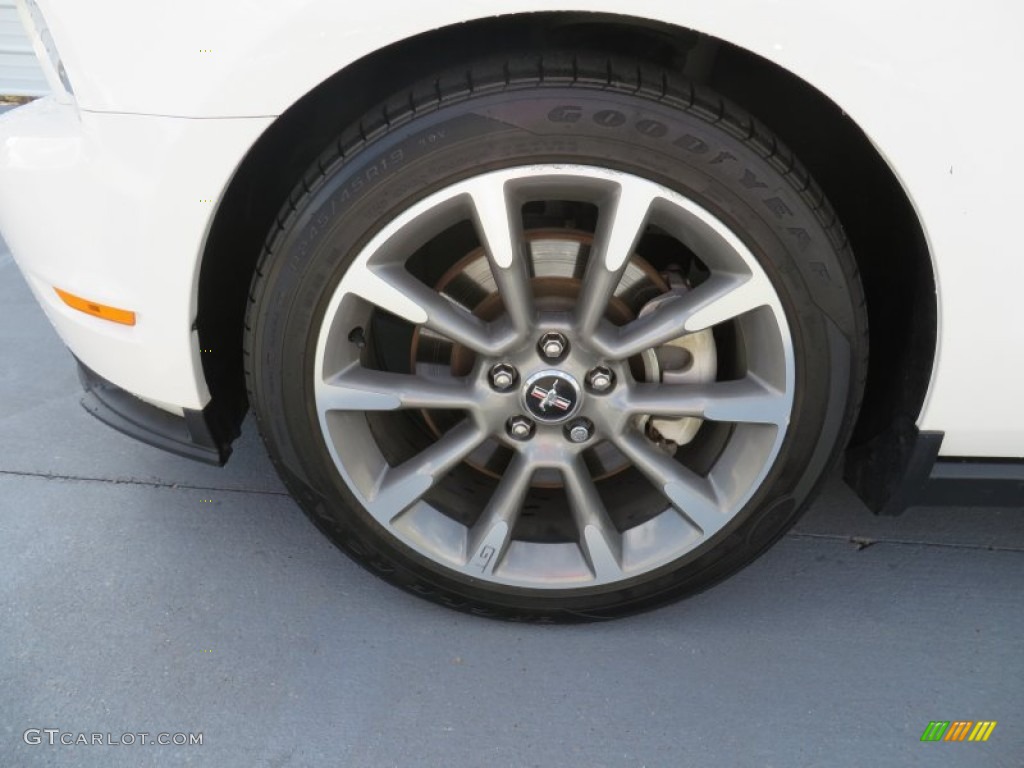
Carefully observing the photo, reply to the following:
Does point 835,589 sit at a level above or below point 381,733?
below

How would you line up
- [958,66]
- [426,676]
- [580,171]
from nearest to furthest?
[958,66], [580,171], [426,676]

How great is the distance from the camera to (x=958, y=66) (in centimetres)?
100

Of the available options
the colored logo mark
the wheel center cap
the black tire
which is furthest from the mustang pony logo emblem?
the colored logo mark

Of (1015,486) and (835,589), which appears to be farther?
(835,589)

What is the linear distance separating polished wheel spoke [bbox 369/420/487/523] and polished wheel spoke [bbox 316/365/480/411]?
0.22 feet

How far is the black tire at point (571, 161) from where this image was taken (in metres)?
1.11

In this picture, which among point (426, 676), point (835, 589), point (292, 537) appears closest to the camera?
point (426, 676)

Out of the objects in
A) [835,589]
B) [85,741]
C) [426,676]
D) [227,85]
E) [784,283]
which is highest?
[227,85]

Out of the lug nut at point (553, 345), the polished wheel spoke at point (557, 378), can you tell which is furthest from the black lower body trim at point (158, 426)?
the lug nut at point (553, 345)

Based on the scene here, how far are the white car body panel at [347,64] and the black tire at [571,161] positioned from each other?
0.37ft

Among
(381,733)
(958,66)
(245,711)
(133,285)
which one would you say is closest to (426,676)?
(381,733)

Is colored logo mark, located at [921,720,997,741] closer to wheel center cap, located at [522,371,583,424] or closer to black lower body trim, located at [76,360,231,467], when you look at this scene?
wheel center cap, located at [522,371,583,424]

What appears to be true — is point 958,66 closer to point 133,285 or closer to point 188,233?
point 188,233

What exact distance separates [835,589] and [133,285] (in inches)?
58.6
